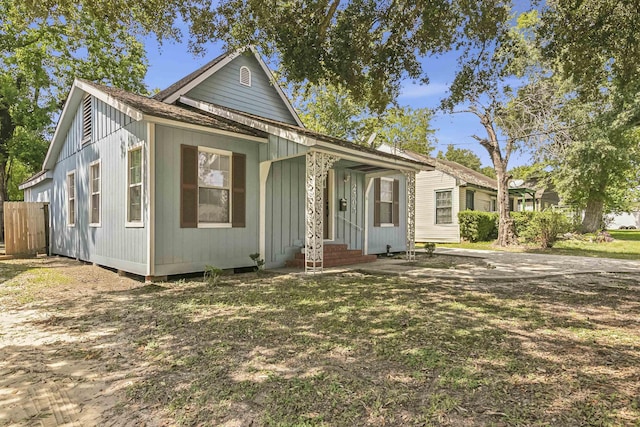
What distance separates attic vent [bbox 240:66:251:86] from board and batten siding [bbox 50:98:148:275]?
3847 mm

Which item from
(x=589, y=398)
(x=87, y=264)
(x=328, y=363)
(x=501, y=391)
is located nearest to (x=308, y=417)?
(x=328, y=363)

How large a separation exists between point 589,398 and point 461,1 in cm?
654

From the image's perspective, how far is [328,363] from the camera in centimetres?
311

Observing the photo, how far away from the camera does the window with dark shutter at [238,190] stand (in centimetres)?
802

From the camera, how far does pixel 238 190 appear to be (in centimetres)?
808

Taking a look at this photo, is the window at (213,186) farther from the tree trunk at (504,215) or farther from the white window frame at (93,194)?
the tree trunk at (504,215)

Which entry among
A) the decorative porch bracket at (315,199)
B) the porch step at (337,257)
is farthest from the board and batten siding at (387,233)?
the decorative porch bracket at (315,199)

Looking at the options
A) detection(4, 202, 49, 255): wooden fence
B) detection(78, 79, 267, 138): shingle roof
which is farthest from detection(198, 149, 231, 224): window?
detection(4, 202, 49, 255): wooden fence

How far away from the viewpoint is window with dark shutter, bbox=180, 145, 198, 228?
725cm

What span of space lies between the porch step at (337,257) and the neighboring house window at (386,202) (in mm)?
1837

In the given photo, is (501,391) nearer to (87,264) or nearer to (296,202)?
A: (296,202)

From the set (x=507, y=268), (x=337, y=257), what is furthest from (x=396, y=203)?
(x=507, y=268)

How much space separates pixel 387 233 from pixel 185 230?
22.3ft

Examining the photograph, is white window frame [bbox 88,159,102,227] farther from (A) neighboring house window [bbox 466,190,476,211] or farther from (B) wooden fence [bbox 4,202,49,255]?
(A) neighboring house window [bbox 466,190,476,211]
